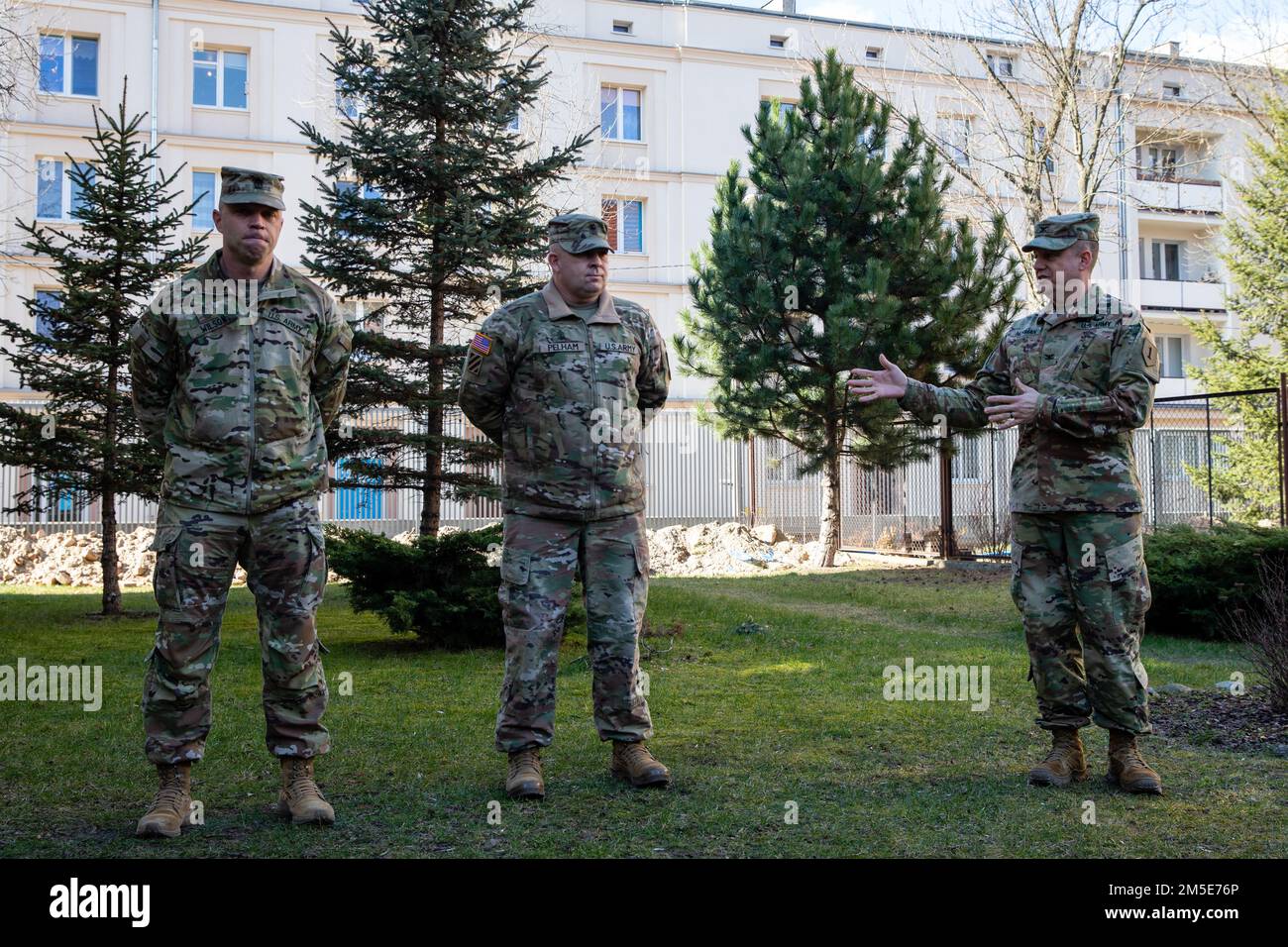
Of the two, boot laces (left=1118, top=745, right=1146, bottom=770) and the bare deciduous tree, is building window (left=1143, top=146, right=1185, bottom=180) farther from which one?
boot laces (left=1118, top=745, right=1146, bottom=770)

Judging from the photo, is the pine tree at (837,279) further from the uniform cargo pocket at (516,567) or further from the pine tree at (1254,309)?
the uniform cargo pocket at (516,567)

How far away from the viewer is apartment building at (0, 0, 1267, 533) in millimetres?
27828

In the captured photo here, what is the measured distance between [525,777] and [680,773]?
830 millimetres

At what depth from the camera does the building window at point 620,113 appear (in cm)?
3253

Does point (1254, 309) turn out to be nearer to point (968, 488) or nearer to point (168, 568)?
point (968, 488)

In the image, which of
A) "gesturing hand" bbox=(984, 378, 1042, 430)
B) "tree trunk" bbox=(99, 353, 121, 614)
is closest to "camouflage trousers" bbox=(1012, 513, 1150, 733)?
"gesturing hand" bbox=(984, 378, 1042, 430)

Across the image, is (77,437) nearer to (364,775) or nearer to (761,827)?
(364,775)

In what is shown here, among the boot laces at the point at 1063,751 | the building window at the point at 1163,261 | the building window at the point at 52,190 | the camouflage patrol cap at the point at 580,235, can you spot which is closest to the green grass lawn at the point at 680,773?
the boot laces at the point at 1063,751

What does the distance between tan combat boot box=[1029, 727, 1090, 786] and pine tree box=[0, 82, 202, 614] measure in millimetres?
10133

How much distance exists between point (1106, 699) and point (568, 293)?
3106mm

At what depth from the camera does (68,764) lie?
18.0ft

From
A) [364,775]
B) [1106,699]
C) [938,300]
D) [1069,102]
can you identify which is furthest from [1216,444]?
[364,775]

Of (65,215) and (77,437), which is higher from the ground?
(65,215)

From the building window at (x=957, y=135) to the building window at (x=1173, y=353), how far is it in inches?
590
